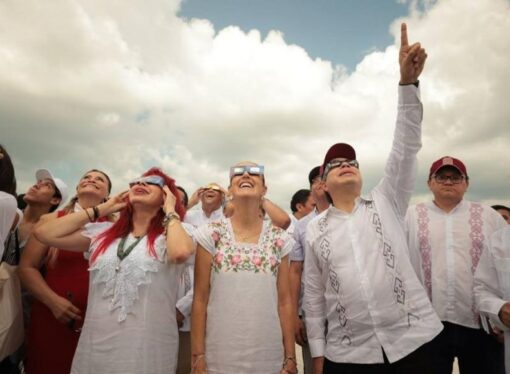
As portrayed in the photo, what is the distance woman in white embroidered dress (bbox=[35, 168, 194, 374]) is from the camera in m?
2.99

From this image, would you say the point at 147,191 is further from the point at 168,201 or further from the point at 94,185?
the point at 94,185

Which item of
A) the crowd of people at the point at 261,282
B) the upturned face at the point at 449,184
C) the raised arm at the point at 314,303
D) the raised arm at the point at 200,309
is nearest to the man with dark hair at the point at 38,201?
the crowd of people at the point at 261,282

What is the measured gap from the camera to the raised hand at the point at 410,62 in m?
3.19

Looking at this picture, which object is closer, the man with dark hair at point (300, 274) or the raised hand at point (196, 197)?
the man with dark hair at point (300, 274)

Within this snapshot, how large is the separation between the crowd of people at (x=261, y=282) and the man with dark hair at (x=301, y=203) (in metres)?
2.83

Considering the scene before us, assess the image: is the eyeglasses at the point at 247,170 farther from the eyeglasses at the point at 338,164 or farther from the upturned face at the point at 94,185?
the upturned face at the point at 94,185

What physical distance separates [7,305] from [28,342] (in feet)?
1.52

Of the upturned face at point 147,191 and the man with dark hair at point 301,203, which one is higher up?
the man with dark hair at point 301,203

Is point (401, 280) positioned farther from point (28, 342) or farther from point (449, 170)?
point (28, 342)

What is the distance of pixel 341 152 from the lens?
12.1 ft

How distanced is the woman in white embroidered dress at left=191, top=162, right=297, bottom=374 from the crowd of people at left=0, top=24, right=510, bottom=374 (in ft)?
0.04

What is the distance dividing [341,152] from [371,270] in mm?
1195

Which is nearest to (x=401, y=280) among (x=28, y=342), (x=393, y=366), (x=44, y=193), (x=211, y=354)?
(x=393, y=366)

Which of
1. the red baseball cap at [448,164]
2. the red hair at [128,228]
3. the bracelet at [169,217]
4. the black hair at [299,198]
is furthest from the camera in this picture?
the black hair at [299,198]
